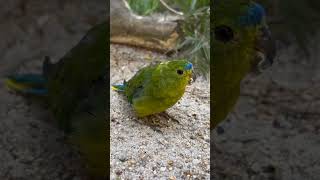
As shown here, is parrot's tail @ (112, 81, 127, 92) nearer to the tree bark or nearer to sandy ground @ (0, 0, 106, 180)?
sandy ground @ (0, 0, 106, 180)

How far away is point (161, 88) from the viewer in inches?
25.0

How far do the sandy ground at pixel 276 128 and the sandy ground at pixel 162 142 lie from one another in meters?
0.05

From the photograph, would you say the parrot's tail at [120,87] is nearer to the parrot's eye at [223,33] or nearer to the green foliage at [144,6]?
the parrot's eye at [223,33]

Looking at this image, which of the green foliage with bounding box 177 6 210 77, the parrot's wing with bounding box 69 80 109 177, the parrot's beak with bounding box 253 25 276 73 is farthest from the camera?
the green foliage with bounding box 177 6 210 77

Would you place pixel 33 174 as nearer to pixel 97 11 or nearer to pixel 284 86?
pixel 97 11

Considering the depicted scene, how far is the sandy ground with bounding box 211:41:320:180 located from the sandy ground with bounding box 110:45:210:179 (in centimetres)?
5

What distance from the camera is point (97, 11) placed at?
705mm

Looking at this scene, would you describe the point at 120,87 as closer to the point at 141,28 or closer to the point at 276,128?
the point at 276,128

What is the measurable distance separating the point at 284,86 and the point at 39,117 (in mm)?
408

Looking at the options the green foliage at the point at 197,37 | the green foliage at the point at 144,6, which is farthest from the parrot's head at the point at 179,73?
the green foliage at the point at 144,6

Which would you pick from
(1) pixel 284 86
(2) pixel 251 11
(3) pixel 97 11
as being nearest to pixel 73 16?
(3) pixel 97 11

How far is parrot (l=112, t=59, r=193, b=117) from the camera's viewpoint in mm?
623

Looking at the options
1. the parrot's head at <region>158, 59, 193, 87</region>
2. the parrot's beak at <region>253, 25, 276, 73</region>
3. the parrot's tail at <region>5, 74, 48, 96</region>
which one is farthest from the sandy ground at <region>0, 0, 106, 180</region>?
the parrot's beak at <region>253, 25, 276, 73</region>

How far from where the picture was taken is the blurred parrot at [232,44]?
2.04 feet
